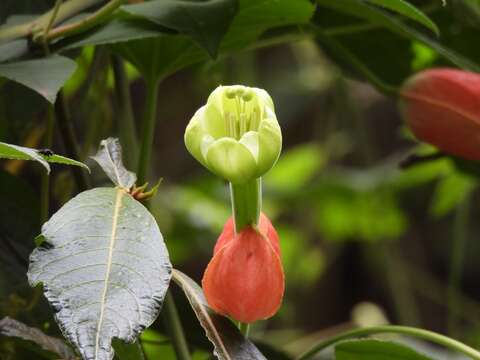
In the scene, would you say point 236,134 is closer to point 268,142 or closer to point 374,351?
point 268,142

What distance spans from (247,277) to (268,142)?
0.25 ft

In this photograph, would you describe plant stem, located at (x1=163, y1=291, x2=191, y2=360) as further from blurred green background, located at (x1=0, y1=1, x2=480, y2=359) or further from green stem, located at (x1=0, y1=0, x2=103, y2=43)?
green stem, located at (x1=0, y1=0, x2=103, y2=43)

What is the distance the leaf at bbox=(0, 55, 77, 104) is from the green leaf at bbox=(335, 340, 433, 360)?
227mm

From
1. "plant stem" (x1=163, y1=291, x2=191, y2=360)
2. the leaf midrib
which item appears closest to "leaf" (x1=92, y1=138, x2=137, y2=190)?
the leaf midrib

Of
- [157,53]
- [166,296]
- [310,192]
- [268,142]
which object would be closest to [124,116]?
[157,53]

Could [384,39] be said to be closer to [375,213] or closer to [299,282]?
[375,213]

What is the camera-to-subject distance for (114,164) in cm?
53

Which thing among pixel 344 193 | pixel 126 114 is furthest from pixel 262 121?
pixel 344 193

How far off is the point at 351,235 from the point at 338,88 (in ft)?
1.58

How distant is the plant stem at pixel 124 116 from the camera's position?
71 cm

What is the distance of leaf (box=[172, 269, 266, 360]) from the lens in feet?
1.62

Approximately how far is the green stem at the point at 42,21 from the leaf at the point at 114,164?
0.13m

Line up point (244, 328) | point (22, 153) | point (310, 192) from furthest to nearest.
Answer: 1. point (310, 192)
2. point (244, 328)
3. point (22, 153)

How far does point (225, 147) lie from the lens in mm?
475
